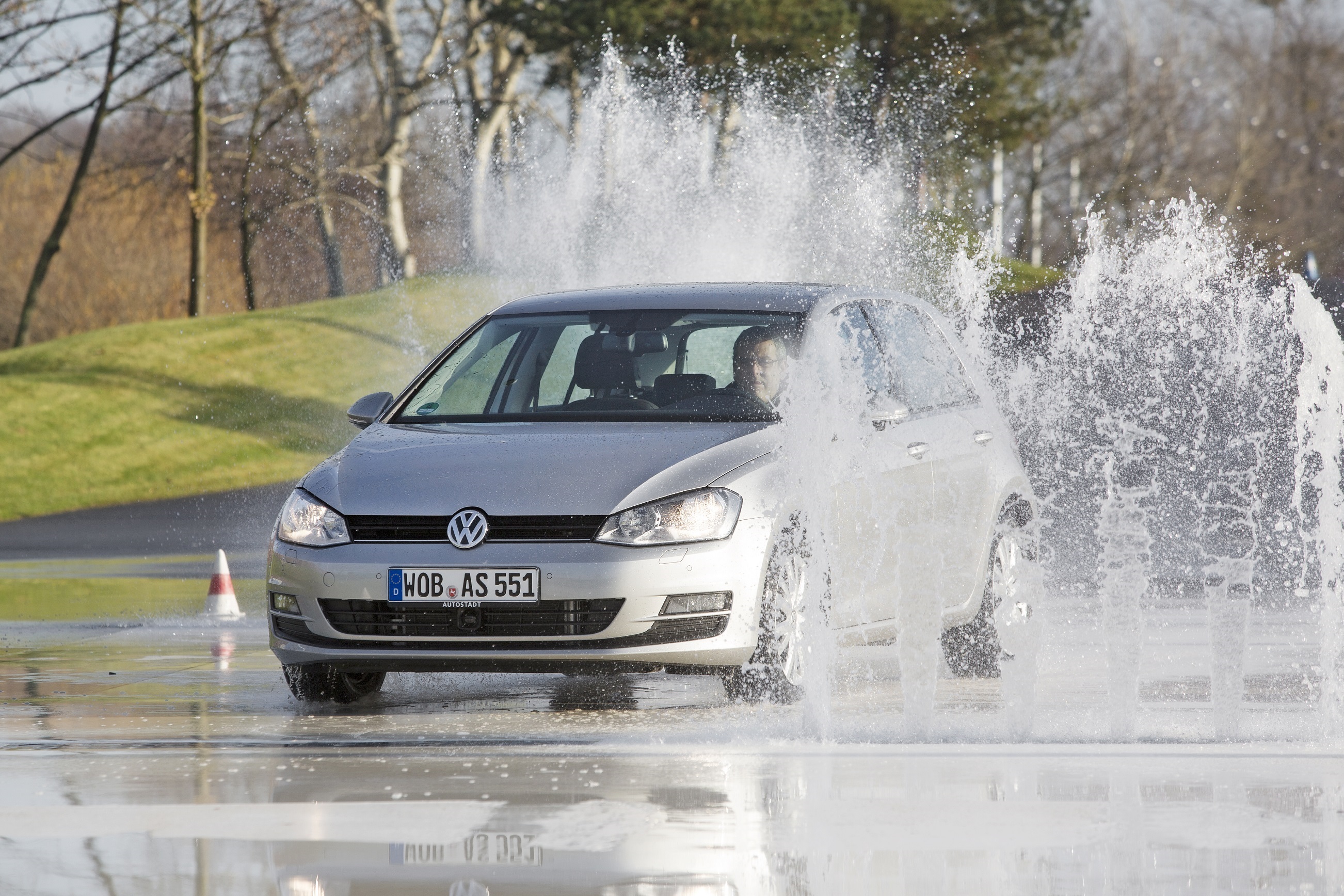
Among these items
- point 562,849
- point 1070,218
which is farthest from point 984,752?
point 1070,218

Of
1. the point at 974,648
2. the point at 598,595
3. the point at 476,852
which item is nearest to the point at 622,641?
the point at 598,595

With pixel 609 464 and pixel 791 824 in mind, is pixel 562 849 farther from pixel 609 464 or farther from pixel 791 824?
pixel 609 464

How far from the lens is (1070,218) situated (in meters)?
63.7

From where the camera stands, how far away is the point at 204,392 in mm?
33656

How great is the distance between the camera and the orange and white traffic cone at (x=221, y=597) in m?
11.8

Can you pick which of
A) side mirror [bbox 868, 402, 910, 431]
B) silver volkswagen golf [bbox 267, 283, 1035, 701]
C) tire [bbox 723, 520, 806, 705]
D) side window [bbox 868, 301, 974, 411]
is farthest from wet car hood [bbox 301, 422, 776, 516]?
side window [bbox 868, 301, 974, 411]

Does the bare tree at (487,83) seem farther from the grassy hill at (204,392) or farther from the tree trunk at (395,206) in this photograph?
the grassy hill at (204,392)

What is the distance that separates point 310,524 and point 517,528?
33.5 inches

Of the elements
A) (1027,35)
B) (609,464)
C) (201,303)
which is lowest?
(609,464)

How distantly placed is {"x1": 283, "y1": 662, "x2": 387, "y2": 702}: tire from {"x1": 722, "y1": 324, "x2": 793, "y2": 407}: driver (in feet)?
5.80

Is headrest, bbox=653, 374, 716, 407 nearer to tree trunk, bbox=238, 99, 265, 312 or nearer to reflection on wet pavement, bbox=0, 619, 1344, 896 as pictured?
reflection on wet pavement, bbox=0, 619, 1344, 896

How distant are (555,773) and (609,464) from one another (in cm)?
145

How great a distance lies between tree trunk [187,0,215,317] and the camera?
38375mm

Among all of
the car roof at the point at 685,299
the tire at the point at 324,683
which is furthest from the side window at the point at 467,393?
the tire at the point at 324,683
